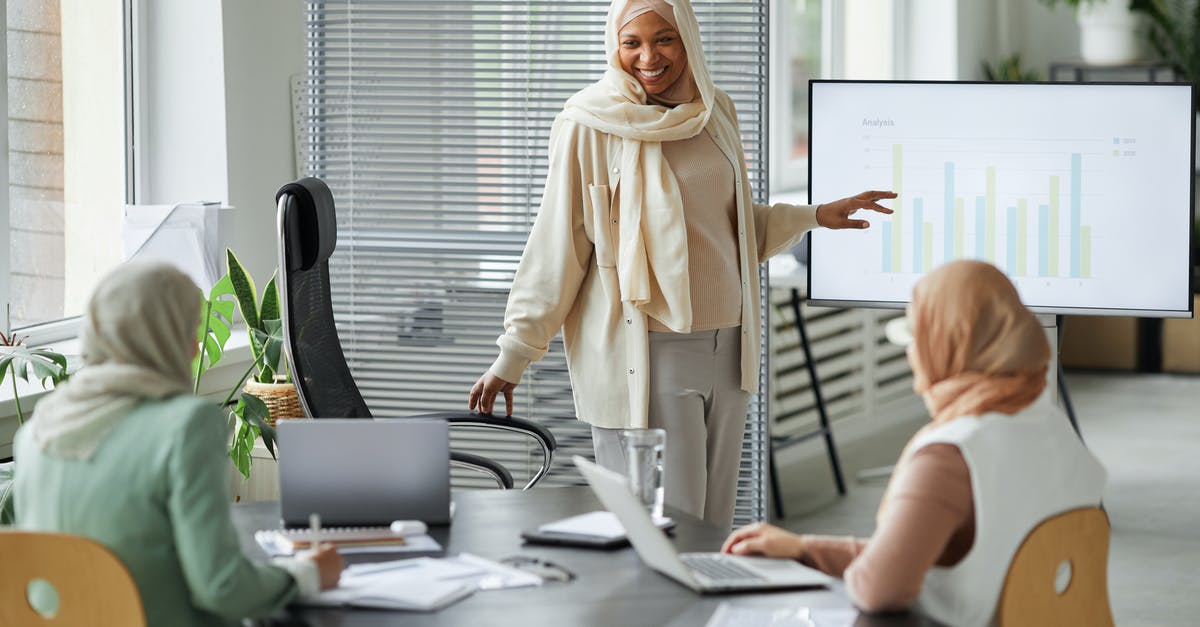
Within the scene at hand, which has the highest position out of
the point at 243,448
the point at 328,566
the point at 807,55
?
the point at 807,55

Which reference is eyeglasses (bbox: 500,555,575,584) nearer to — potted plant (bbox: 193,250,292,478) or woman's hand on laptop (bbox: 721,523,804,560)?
woman's hand on laptop (bbox: 721,523,804,560)

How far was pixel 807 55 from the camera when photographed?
6.70 meters

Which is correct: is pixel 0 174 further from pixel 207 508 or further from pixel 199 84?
pixel 207 508

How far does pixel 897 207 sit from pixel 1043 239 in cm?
39

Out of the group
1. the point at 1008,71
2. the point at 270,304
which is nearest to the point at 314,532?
the point at 270,304

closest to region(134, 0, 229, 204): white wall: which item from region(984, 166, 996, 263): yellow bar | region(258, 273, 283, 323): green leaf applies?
region(258, 273, 283, 323): green leaf

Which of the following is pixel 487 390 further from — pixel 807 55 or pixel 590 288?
pixel 807 55

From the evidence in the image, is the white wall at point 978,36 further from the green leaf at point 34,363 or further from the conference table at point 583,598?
the conference table at point 583,598

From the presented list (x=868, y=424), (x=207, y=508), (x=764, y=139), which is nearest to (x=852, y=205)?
(x=764, y=139)

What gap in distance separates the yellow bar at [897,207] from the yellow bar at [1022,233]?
1.00 feet

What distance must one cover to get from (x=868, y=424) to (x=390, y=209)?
3.37 m

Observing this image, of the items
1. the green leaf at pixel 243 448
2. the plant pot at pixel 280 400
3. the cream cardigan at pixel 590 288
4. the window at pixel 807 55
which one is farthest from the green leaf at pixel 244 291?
the window at pixel 807 55

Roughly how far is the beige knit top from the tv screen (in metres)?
0.92

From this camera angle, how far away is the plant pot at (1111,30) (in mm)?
8133
